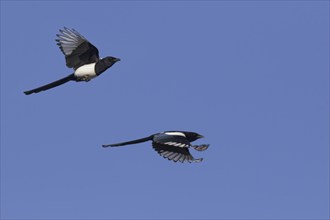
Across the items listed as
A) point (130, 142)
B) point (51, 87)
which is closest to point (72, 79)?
point (51, 87)

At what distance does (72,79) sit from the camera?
21672 mm

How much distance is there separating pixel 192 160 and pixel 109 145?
1.96m

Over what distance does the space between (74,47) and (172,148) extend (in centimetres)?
267

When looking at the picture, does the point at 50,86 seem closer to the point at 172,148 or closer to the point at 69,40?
the point at 69,40

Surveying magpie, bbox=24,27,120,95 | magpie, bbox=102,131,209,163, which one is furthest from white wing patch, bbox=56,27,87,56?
magpie, bbox=102,131,209,163

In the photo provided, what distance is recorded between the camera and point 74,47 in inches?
845

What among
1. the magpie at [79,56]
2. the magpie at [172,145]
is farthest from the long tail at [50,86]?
the magpie at [172,145]

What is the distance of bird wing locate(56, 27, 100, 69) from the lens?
2139 cm

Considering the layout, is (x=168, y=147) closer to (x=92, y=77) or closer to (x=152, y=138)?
(x=152, y=138)

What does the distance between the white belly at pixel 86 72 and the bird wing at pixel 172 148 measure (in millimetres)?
A: 1765

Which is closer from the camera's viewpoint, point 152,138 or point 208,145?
point 208,145

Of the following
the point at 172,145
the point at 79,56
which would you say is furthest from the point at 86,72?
the point at 172,145

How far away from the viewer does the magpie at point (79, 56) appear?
21.4 meters

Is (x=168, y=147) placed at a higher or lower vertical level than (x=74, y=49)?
lower
